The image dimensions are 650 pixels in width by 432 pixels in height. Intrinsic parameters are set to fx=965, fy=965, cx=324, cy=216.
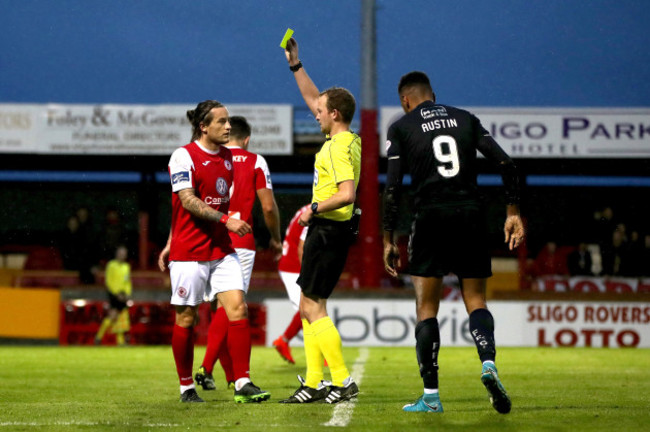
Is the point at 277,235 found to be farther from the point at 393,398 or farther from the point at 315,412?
the point at 315,412

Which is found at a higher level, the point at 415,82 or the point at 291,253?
the point at 415,82

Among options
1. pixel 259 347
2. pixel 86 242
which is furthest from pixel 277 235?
pixel 86 242

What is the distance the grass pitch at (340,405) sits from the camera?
555 centimetres

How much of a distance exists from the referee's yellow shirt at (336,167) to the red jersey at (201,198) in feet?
2.35

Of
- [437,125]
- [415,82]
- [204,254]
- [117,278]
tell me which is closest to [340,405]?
[204,254]

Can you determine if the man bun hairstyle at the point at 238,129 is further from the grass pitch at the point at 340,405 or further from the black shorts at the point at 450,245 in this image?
the black shorts at the point at 450,245

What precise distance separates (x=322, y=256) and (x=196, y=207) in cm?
90

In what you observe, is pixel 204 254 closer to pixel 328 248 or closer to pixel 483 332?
pixel 328 248

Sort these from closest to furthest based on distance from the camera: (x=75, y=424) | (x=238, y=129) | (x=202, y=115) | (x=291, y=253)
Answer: (x=75, y=424)
(x=202, y=115)
(x=238, y=129)
(x=291, y=253)

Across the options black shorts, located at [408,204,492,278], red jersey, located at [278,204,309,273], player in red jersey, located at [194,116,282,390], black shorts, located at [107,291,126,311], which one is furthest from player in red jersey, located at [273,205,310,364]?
black shorts, located at [107,291,126,311]

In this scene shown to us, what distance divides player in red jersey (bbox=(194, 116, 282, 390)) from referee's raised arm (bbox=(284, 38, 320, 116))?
88 centimetres

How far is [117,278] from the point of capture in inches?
690

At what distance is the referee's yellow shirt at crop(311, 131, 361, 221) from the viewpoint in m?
6.34

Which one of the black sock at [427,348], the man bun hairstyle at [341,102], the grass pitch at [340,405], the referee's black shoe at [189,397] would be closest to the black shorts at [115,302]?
the grass pitch at [340,405]
